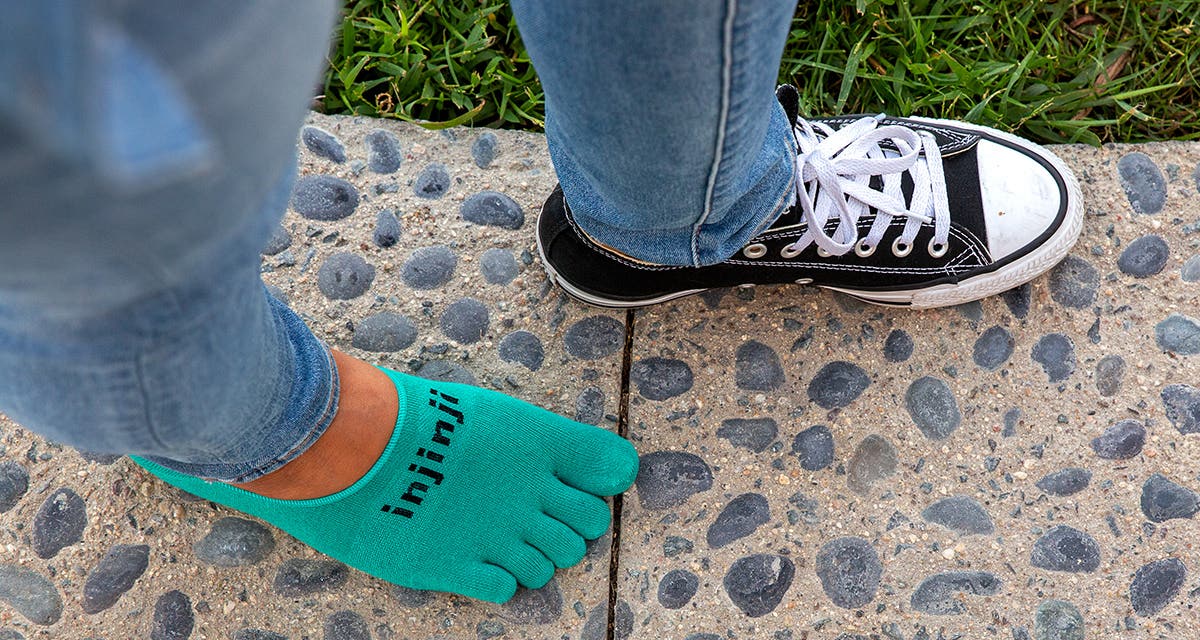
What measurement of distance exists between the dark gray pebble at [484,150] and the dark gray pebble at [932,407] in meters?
0.69

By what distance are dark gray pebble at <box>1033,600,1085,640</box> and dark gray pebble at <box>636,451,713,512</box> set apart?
437 mm

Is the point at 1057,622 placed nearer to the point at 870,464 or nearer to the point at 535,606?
the point at 870,464

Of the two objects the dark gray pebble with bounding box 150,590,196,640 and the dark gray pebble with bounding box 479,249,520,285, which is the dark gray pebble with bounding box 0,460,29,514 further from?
the dark gray pebble with bounding box 479,249,520,285

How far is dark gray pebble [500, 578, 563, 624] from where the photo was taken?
1.12 m

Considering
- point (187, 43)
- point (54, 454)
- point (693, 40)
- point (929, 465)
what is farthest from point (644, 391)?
point (187, 43)

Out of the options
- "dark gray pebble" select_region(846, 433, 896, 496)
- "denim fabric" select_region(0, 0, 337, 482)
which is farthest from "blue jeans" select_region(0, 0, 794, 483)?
"dark gray pebble" select_region(846, 433, 896, 496)

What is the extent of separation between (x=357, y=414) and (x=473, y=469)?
189 millimetres

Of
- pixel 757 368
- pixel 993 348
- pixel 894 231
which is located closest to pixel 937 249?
pixel 894 231

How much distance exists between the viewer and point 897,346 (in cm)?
121

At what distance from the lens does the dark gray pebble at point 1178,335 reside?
1.20 meters

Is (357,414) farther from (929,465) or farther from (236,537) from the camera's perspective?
(929,465)

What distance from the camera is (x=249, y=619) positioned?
112cm

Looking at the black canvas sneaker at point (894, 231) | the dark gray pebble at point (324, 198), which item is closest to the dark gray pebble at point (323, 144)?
the dark gray pebble at point (324, 198)

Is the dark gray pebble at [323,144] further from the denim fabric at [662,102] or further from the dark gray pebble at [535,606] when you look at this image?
the dark gray pebble at [535,606]
